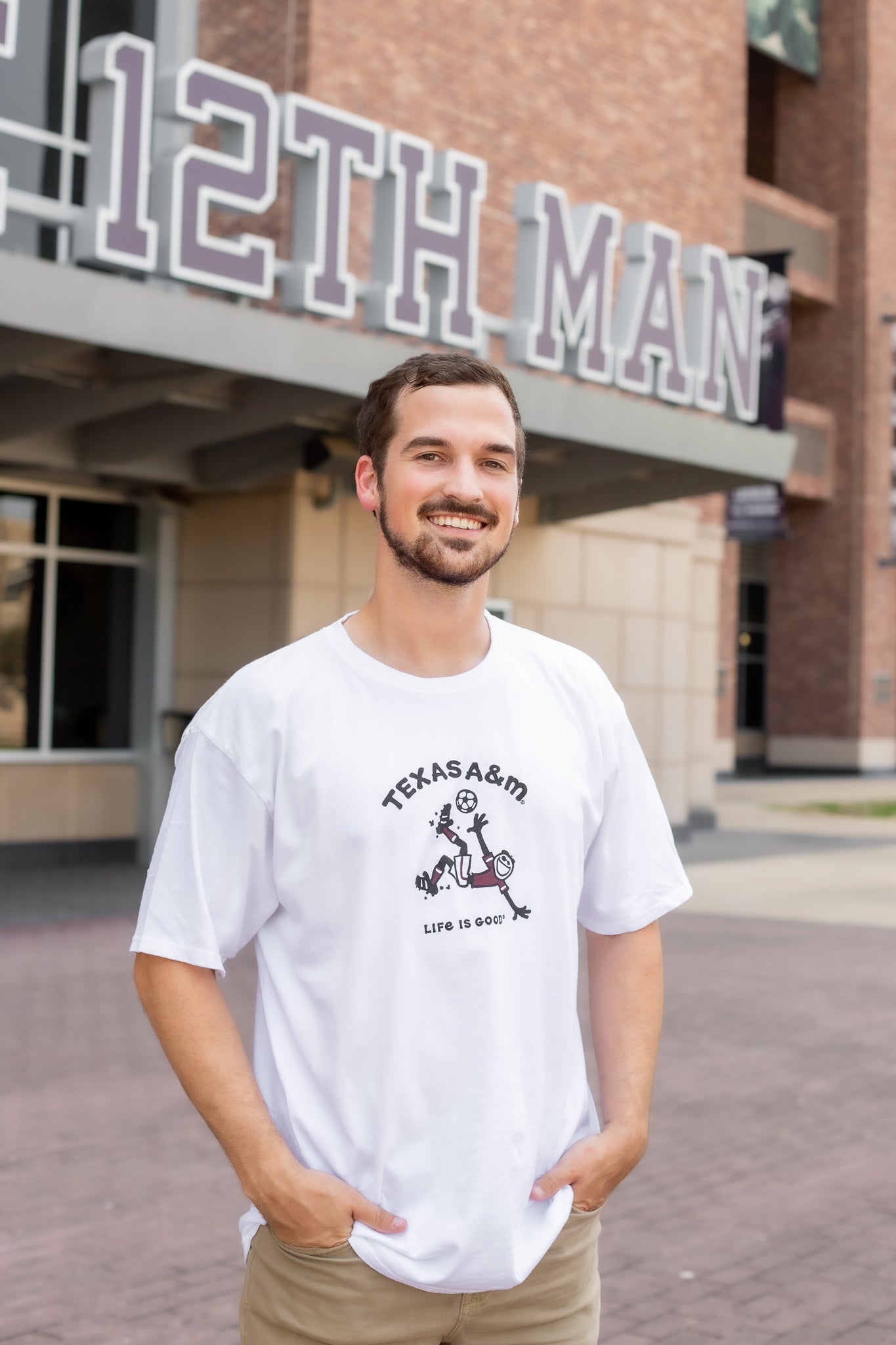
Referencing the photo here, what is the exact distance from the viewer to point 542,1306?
2.12 m

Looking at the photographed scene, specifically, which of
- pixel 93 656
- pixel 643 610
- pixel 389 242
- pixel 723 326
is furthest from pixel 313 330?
pixel 643 610

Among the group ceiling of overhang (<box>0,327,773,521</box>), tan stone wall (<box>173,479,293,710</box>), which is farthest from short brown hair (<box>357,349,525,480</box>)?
tan stone wall (<box>173,479,293,710</box>)

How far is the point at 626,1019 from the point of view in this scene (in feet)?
7.42

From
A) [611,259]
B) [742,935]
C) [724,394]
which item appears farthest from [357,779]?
[724,394]

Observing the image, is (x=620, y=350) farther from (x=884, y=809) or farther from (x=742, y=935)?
(x=884, y=809)

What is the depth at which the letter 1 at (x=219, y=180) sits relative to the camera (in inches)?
457

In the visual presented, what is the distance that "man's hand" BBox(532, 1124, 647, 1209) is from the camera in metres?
2.11

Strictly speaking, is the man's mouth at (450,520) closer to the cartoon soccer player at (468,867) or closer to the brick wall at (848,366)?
the cartoon soccer player at (468,867)

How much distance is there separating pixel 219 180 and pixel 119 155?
3.13 ft

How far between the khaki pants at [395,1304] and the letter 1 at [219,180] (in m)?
10.2

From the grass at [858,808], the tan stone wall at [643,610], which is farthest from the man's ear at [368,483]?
the grass at [858,808]

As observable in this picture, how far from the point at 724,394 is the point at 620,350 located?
1.86m

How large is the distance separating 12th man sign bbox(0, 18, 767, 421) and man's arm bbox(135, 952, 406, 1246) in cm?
969

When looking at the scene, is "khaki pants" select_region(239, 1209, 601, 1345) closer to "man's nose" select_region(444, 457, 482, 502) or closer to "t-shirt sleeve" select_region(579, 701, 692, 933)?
"t-shirt sleeve" select_region(579, 701, 692, 933)
